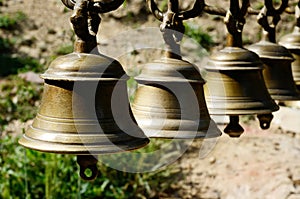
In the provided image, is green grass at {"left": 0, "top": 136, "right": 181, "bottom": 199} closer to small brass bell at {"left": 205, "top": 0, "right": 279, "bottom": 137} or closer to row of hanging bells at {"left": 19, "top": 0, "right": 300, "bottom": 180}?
small brass bell at {"left": 205, "top": 0, "right": 279, "bottom": 137}

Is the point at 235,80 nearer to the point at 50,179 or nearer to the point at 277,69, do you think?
the point at 277,69

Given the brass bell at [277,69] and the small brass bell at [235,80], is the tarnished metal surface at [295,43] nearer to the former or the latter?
the brass bell at [277,69]

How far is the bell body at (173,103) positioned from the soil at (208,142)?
1.15m

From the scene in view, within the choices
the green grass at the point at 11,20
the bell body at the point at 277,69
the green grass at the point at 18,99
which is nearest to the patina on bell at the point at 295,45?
the bell body at the point at 277,69

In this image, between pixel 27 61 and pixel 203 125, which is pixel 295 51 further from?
pixel 27 61

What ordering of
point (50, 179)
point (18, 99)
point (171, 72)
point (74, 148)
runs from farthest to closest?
point (18, 99), point (50, 179), point (171, 72), point (74, 148)

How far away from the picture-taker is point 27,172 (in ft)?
11.4

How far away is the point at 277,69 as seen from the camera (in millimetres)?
2172

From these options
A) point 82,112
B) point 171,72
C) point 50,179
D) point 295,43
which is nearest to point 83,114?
point 82,112

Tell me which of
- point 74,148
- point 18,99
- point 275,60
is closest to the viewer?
point 74,148

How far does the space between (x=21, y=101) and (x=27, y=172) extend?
1.63m

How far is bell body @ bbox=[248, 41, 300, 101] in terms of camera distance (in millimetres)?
2135

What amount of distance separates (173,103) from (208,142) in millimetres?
3111

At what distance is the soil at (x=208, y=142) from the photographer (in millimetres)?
3965
